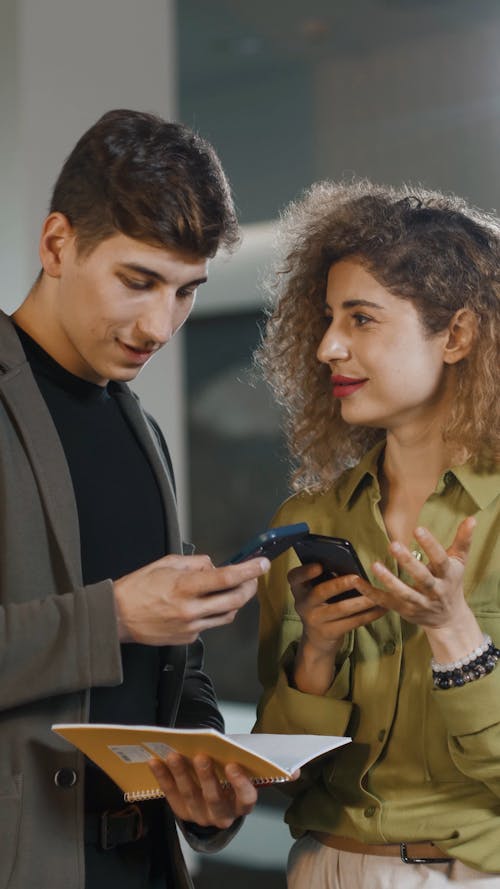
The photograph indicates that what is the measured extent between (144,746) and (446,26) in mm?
4512

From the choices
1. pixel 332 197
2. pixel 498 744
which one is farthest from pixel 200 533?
pixel 498 744

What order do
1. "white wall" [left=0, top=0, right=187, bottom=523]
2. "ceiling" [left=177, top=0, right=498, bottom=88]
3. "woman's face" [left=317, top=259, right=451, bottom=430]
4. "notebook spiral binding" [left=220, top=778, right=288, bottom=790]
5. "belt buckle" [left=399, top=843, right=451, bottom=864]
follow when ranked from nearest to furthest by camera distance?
"notebook spiral binding" [left=220, top=778, right=288, bottom=790] → "belt buckle" [left=399, top=843, right=451, bottom=864] → "woman's face" [left=317, top=259, right=451, bottom=430] → "white wall" [left=0, top=0, right=187, bottom=523] → "ceiling" [left=177, top=0, right=498, bottom=88]

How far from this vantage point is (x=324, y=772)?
1.84m

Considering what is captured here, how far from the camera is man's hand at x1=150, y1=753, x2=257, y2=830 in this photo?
1604mm

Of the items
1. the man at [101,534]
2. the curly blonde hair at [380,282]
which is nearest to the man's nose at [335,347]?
the curly blonde hair at [380,282]

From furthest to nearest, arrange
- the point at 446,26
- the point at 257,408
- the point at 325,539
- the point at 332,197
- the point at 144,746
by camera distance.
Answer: the point at 257,408
the point at 446,26
the point at 332,197
the point at 325,539
the point at 144,746

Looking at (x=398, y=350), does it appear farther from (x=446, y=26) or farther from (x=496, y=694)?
(x=446, y=26)

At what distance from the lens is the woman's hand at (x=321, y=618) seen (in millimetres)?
1745

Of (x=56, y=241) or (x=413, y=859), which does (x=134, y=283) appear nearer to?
(x=56, y=241)

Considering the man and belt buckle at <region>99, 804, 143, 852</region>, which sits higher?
the man

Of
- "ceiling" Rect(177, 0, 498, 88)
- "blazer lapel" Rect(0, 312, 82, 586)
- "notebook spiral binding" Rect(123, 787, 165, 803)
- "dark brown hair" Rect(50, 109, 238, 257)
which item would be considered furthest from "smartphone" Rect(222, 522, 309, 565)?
"ceiling" Rect(177, 0, 498, 88)

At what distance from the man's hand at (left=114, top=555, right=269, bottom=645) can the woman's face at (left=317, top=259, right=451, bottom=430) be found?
404 millimetres

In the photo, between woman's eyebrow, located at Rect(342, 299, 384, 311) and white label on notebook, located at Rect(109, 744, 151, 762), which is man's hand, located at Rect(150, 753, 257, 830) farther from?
woman's eyebrow, located at Rect(342, 299, 384, 311)

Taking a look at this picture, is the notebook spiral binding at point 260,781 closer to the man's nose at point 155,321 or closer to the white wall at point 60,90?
the man's nose at point 155,321
